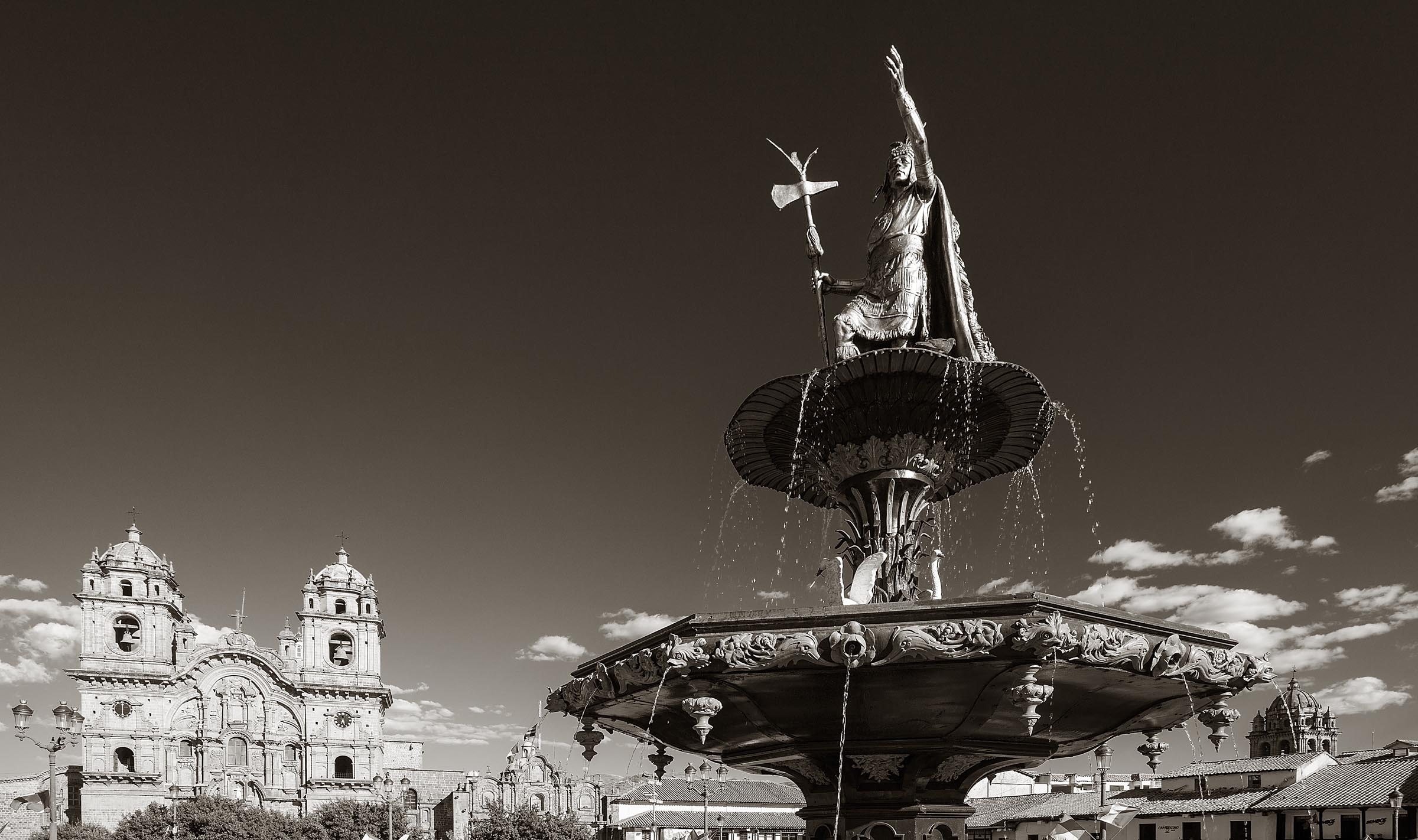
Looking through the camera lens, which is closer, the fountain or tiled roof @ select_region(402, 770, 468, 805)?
the fountain

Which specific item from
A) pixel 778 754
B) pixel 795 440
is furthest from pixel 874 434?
pixel 778 754

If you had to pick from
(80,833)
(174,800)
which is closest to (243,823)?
(174,800)

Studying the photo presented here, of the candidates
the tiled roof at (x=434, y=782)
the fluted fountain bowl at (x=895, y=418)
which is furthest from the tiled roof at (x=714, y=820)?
the fluted fountain bowl at (x=895, y=418)

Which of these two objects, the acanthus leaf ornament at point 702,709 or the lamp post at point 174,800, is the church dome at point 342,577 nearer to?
the lamp post at point 174,800

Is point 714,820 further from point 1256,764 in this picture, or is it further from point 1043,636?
point 1043,636

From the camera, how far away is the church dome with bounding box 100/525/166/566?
60.2m

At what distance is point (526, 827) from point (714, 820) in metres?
13.9

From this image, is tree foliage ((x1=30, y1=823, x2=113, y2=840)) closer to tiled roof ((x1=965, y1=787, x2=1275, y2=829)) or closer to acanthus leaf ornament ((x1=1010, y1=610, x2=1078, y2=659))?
tiled roof ((x1=965, y1=787, x2=1275, y2=829))

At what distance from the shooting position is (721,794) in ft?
222

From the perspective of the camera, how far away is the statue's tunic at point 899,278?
7.97 m

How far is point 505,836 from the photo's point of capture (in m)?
53.8

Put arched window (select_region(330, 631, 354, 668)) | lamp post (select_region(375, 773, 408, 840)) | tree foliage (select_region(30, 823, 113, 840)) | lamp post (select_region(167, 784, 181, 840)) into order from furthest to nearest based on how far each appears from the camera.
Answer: arched window (select_region(330, 631, 354, 668)), lamp post (select_region(375, 773, 408, 840)), tree foliage (select_region(30, 823, 113, 840)), lamp post (select_region(167, 784, 181, 840))

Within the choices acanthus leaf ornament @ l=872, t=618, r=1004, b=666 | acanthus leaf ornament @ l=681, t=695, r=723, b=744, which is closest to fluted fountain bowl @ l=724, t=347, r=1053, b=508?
acanthus leaf ornament @ l=872, t=618, r=1004, b=666

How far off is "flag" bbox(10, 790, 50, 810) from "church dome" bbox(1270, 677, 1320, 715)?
78595mm
